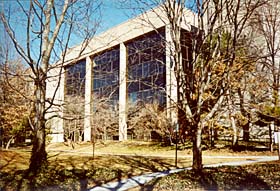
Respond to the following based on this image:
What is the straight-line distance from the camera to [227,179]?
202 centimetres

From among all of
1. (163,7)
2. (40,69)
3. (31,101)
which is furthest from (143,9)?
(31,101)

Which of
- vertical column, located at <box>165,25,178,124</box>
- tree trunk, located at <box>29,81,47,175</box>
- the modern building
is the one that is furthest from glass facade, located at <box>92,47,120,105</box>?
vertical column, located at <box>165,25,178,124</box>

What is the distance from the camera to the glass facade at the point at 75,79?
2.05 m

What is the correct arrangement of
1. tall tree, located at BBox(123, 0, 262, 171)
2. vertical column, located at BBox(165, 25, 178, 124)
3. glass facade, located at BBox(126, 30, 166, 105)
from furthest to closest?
glass facade, located at BBox(126, 30, 166, 105) < vertical column, located at BBox(165, 25, 178, 124) < tall tree, located at BBox(123, 0, 262, 171)

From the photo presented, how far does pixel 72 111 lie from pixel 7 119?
1.55 ft

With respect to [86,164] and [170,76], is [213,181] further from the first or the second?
[170,76]

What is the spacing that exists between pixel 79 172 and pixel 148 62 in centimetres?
131

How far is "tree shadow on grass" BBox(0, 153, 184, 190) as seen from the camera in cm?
174

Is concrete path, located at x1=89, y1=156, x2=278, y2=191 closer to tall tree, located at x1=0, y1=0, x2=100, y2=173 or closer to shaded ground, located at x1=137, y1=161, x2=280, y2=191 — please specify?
shaded ground, located at x1=137, y1=161, x2=280, y2=191

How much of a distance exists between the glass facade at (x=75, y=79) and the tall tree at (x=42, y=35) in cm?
13

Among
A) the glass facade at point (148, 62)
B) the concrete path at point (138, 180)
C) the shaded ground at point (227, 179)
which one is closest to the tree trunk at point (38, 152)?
the concrete path at point (138, 180)

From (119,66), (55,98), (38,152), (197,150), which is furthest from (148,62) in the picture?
(38,152)

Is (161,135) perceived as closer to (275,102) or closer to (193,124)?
(193,124)

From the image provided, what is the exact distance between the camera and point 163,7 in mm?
2371
